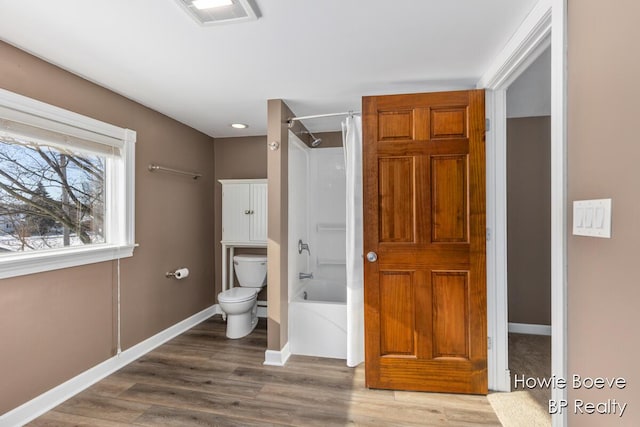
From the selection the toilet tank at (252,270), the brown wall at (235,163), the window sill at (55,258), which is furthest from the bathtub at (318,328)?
the window sill at (55,258)

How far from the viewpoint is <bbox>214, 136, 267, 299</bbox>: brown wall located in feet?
12.4

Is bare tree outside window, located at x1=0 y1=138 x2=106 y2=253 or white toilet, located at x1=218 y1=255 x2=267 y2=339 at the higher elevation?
bare tree outside window, located at x1=0 y1=138 x2=106 y2=253

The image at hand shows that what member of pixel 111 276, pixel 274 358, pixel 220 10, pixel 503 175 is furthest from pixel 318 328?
pixel 220 10

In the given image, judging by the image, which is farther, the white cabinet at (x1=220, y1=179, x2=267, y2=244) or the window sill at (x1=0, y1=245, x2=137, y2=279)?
the white cabinet at (x1=220, y1=179, x2=267, y2=244)

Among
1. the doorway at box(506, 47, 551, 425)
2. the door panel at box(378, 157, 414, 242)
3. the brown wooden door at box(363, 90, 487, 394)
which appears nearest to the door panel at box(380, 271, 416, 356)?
the brown wooden door at box(363, 90, 487, 394)

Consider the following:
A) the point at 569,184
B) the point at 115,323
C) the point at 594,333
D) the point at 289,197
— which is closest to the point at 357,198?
the point at 289,197

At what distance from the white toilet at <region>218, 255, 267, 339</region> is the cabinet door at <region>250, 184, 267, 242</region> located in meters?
0.25

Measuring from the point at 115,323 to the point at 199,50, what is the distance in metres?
2.20

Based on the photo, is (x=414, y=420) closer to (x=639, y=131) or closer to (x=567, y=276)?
(x=567, y=276)

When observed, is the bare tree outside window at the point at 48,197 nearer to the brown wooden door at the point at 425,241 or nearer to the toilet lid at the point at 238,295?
the toilet lid at the point at 238,295

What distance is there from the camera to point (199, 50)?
6.01 feet

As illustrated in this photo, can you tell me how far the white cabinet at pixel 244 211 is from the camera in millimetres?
3514

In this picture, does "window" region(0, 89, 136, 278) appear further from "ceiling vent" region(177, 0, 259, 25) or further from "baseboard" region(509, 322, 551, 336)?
"baseboard" region(509, 322, 551, 336)

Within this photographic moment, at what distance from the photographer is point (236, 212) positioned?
11.8 feet
